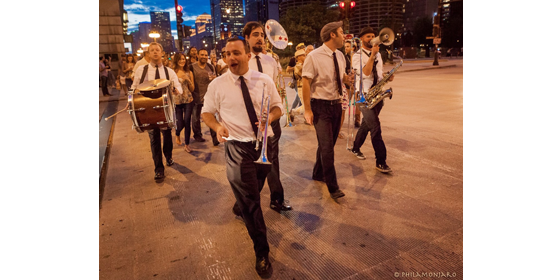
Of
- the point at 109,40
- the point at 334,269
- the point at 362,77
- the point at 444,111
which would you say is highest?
the point at 109,40

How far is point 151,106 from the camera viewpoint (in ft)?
14.7

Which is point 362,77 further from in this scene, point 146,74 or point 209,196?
point 146,74

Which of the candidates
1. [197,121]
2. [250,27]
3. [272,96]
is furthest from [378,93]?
[197,121]

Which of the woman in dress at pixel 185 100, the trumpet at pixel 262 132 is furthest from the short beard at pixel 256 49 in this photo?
the woman in dress at pixel 185 100

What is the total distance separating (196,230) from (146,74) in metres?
2.74

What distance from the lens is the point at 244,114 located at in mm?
2938

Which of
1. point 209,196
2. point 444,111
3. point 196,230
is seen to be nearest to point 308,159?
point 209,196

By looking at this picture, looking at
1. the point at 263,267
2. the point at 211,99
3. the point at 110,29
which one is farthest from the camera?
the point at 110,29

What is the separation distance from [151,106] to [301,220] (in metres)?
2.42

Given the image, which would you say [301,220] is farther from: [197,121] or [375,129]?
[197,121]

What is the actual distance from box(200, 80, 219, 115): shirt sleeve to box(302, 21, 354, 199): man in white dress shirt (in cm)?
136

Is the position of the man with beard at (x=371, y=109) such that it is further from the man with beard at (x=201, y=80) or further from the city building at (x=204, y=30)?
the city building at (x=204, y=30)

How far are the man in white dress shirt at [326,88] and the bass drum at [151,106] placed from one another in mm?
1863

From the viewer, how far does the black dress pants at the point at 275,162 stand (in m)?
3.71
